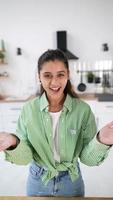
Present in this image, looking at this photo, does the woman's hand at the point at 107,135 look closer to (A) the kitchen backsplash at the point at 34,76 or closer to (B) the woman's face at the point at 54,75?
(B) the woman's face at the point at 54,75

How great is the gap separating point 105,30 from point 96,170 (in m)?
2.19

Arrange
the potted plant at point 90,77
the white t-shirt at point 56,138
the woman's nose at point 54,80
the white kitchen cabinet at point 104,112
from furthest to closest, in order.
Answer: the potted plant at point 90,77 < the white kitchen cabinet at point 104,112 < the white t-shirt at point 56,138 < the woman's nose at point 54,80

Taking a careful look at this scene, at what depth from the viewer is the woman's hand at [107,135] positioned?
3.06ft

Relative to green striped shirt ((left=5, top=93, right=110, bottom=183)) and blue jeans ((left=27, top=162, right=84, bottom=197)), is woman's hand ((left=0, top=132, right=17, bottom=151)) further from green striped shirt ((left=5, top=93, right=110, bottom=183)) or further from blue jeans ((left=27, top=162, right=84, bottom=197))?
blue jeans ((left=27, top=162, right=84, bottom=197))

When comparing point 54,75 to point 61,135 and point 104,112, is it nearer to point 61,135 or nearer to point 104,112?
point 61,135

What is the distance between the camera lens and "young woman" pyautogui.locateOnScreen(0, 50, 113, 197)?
3.58 feet

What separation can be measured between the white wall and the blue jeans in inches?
110

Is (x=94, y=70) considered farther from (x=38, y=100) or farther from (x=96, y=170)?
(x=38, y=100)

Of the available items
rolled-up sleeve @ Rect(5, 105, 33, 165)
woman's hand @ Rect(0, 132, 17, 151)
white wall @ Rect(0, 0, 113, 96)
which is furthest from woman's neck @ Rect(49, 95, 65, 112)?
white wall @ Rect(0, 0, 113, 96)

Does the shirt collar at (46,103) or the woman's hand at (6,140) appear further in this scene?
the shirt collar at (46,103)

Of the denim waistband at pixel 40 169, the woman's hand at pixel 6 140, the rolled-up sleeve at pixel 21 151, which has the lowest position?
the denim waistband at pixel 40 169

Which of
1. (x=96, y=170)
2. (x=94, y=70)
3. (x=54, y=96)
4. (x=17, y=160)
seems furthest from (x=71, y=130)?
(x=94, y=70)

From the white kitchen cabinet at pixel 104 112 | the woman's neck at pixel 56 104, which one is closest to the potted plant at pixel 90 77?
the white kitchen cabinet at pixel 104 112

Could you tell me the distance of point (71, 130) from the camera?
1.12 metres
